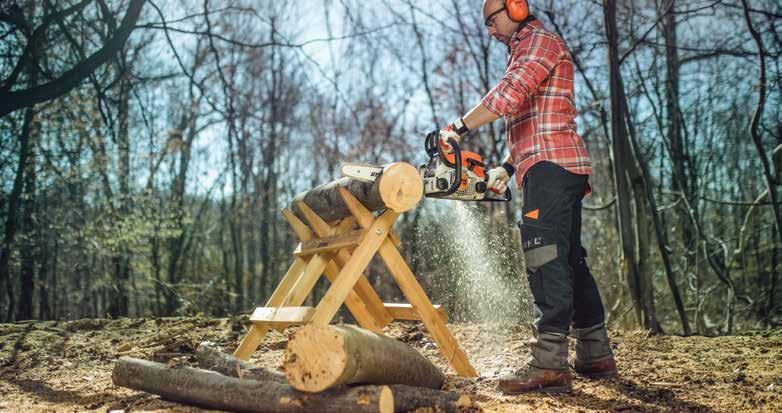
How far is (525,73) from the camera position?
2982 mm

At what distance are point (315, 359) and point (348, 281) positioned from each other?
24.1 inches

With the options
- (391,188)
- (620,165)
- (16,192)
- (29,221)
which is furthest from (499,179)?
(29,221)

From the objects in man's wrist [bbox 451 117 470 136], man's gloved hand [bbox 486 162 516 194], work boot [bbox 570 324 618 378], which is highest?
man's wrist [bbox 451 117 470 136]

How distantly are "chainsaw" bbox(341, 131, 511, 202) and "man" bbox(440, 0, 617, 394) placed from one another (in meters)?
0.10

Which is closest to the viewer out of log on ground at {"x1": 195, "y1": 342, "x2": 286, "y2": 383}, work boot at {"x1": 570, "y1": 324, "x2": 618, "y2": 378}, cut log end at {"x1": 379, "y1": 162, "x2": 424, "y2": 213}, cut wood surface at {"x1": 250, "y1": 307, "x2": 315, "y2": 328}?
log on ground at {"x1": 195, "y1": 342, "x2": 286, "y2": 383}

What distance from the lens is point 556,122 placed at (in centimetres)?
306

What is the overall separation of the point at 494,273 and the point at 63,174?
20.2ft

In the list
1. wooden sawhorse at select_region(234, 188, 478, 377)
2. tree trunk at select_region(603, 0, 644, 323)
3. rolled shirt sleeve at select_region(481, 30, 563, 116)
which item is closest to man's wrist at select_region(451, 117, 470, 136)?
rolled shirt sleeve at select_region(481, 30, 563, 116)

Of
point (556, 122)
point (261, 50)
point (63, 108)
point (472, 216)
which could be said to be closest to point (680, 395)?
point (556, 122)

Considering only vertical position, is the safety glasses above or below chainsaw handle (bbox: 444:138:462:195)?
above

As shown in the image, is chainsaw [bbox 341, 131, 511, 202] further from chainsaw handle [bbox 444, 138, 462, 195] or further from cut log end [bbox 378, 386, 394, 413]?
cut log end [bbox 378, 386, 394, 413]

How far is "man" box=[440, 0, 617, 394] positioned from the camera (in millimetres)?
2879

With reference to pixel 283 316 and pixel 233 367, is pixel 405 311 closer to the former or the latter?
pixel 283 316

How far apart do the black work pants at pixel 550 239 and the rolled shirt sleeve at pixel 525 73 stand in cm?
36
